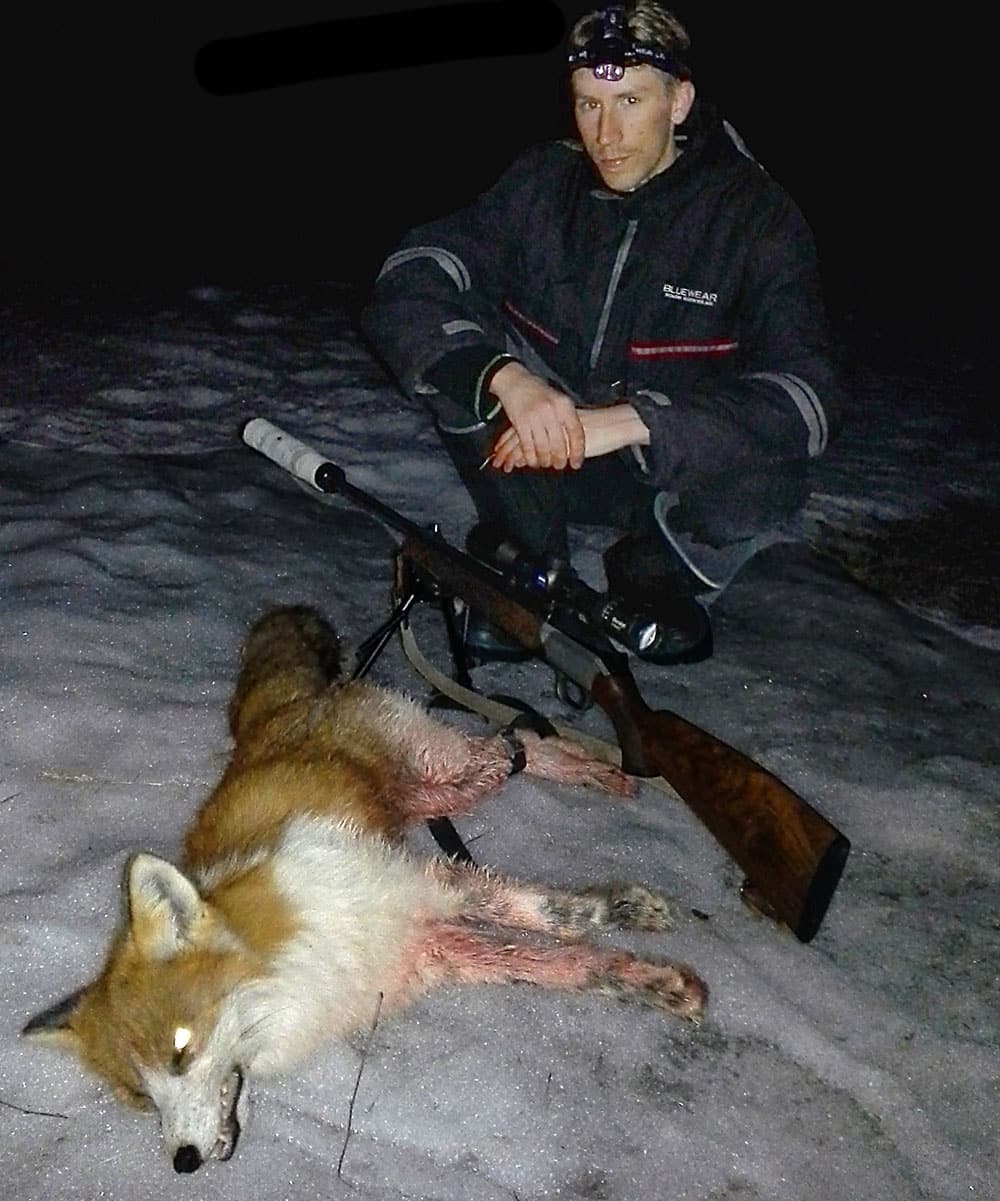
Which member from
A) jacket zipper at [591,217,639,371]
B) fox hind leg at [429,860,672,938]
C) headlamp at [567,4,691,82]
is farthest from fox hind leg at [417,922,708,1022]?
headlamp at [567,4,691,82]

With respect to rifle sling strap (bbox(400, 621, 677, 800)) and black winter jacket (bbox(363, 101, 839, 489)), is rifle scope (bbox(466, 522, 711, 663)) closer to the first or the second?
rifle sling strap (bbox(400, 621, 677, 800))

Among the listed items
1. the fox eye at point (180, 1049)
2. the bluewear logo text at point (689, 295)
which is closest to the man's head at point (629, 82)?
the bluewear logo text at point (689, 295)

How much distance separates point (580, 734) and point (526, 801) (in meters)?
0.30

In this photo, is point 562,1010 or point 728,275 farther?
point 728,275

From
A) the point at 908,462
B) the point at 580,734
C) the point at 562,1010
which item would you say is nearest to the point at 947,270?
the point at 908,462

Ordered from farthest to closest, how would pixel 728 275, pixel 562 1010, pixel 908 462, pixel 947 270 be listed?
pixel 947 270 < pixel 908 462 < pixel 728 275 < pixel 562 1010

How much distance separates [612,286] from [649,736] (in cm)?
170

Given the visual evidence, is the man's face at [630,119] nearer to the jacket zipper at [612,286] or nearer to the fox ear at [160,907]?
the jacket zipper at [612,286]

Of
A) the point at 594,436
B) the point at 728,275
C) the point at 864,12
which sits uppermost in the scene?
the point at 864,12

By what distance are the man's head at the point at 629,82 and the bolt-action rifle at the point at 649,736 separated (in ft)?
4.65

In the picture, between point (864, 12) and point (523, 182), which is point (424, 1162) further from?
point (864, 12)

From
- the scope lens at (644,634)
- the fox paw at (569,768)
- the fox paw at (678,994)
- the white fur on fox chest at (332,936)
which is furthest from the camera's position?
the fox paw at (569,768)

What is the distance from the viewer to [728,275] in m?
3.55

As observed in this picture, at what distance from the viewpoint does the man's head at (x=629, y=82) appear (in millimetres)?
3287
